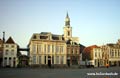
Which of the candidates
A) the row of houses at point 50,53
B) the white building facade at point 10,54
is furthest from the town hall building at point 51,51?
the white building facade at point 10,54

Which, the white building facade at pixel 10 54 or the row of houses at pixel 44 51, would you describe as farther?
the row of houses at pixel 44 51

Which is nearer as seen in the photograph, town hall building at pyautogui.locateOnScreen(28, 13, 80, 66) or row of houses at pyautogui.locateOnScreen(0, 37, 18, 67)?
row of houses at pyautogui.locateOnScreen(0, 37, 18, 67)

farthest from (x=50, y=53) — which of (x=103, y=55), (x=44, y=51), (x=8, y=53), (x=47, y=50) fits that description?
(x=103, y=55)

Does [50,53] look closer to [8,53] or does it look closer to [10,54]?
[10,54]

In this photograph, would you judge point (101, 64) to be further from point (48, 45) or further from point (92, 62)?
point (48, 45)

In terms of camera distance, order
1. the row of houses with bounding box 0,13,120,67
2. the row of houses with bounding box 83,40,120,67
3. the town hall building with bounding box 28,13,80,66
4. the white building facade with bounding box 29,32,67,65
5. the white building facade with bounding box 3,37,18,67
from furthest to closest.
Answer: the row of houses with bounding box 83,40,120,67 < the town hall building with bounding box 28,13,80,66 < the white building facade with bounding box 29,32,67,65 < the row of houses with bounding box 0,13,120,67 < the white building facade with bounding box 3,37,18,67

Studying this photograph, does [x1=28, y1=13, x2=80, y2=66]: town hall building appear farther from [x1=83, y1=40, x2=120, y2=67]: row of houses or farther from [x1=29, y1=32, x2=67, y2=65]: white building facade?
[x1=83, y1=40, x2=120, y2=67]: row of houses

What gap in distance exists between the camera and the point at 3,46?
6222cm

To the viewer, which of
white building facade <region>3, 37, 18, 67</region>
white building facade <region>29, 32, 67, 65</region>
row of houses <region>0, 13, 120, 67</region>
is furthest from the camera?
white building facade <region>29, 32, 67, 65</region>

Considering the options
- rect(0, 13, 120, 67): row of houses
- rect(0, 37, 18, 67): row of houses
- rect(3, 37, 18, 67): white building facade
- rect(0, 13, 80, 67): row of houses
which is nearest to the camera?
rect(0, 37, 18, 67): row of houses

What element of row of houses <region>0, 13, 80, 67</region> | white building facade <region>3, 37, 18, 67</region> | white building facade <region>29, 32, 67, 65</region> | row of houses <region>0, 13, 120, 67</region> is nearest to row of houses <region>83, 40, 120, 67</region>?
row of houses <region>0, 13, 120, 67</region>

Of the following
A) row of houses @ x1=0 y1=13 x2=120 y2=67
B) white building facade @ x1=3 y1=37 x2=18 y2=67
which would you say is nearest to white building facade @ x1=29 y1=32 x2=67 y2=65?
row of houses @ x1=0 y1=13 x2=120 y2=67

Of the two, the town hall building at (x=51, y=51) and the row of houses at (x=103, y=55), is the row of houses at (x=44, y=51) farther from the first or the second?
the row of houses at (x=103, y=55)

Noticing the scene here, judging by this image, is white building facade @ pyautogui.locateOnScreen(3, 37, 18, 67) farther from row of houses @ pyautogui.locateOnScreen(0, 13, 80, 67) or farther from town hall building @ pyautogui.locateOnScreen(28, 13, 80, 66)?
town hall building @ pyautogui.locateOnScreen(28, 13, 80, 66)
